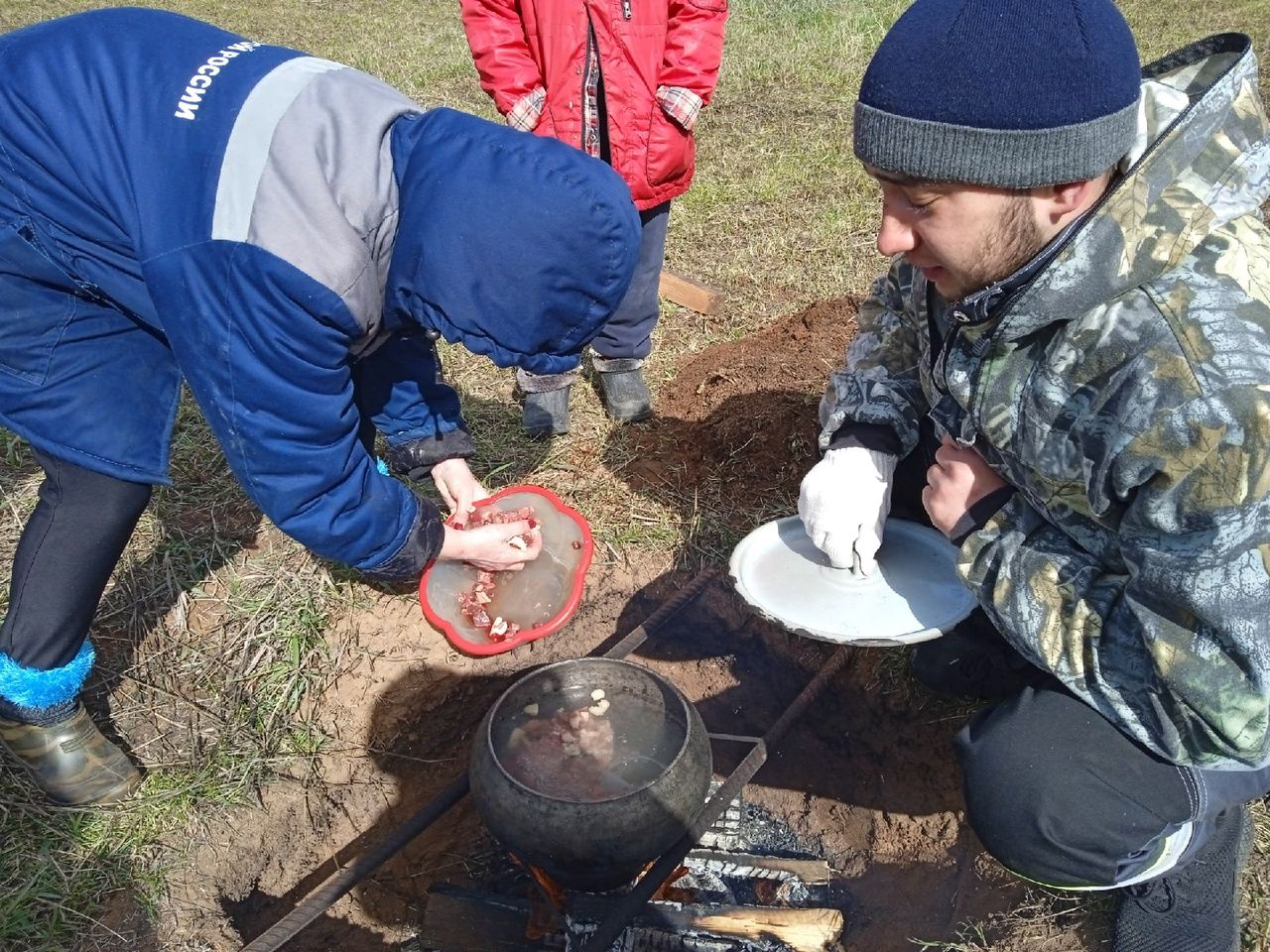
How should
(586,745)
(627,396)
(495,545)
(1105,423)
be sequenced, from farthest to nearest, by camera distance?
1. (627,396)
2. (495,545)
3. (586,745)
4. (1105,423)

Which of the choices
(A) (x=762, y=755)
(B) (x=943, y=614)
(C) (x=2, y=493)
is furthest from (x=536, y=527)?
(C) (x=2, y=493)

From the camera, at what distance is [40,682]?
2260 mm

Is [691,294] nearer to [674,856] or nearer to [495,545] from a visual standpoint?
[495,545]

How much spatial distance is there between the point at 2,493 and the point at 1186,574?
11.2 feet

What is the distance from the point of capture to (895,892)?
2.42 m

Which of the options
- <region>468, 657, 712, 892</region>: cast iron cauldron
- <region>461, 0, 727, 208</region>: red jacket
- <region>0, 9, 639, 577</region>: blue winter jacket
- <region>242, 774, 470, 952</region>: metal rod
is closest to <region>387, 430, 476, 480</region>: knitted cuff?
<region>0, 9, 639, 577</region>: blue winter jacket

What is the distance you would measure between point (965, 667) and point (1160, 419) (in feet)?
3.77

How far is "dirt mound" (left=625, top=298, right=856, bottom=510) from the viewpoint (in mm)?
3299

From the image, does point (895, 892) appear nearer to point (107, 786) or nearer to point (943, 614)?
point (943, 614)

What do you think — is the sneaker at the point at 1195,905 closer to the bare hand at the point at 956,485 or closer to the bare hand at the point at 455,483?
the bare hand at the point at 956,485

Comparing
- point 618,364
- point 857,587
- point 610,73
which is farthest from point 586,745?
point 610,73

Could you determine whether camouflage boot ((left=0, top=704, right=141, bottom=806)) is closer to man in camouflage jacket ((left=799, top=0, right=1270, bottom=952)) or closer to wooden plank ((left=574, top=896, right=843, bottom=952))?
wooden plank ((left=574, top=896, right=843, bottom=952))

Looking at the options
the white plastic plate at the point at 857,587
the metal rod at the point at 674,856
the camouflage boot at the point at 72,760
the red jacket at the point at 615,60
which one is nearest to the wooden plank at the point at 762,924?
the metal rod at the point at 674,856

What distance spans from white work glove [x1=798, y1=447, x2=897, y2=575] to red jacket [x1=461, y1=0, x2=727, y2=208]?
1.56 meters
